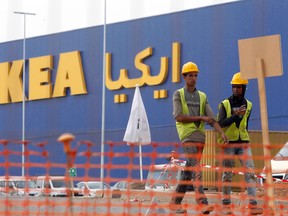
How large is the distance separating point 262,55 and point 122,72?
38364mm

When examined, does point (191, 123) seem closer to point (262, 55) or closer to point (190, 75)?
point (190, 75)

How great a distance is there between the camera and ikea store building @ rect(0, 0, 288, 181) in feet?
138

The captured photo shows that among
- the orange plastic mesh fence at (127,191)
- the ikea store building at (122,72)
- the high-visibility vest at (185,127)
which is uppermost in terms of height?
the ikea store building at (122,72)

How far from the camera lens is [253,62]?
10.8m

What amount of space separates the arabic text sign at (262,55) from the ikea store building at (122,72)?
29.9 m

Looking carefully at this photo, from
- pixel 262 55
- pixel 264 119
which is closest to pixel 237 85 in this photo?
pixel 262 55

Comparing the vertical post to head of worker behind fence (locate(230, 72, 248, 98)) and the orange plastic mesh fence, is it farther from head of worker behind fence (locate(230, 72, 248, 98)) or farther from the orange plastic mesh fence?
head of worker behind fence (locate(230, 72, 248, 98))

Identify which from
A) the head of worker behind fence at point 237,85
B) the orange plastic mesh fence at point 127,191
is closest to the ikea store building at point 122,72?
the orange plastic mesh fence at point 127,191

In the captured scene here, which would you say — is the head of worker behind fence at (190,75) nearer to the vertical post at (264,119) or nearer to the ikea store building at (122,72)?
the vertical post at (264,119)

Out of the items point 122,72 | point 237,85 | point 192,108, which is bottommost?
point 192,108

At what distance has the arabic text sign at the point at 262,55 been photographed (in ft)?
34.9

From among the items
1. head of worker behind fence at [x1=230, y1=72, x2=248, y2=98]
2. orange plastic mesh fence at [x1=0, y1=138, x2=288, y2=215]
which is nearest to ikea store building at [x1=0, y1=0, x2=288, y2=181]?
orange plastic mesh fence at [x1=0, y1=138, x2=288, y2=215]

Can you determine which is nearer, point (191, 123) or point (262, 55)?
point (262, 55)

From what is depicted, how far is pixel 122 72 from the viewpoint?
49062 mm
